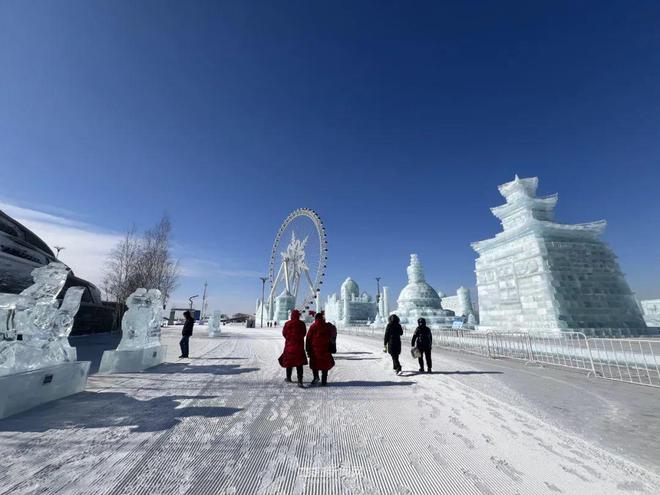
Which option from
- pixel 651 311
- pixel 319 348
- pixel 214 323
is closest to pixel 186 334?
pixel 319 348

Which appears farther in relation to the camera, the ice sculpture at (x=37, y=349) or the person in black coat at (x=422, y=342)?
the person in black coat at (x=422, y=342)

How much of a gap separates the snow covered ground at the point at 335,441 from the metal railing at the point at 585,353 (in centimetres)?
186

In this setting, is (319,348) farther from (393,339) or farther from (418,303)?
(418,303)

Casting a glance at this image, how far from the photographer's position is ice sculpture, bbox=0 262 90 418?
13.5 feet

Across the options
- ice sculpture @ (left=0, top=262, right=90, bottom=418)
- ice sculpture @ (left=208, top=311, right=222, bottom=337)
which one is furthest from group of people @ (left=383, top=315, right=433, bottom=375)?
ice sculpture @ (left=208, top=311, right=222, bottom=337)

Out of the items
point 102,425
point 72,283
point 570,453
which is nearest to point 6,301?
point 102,425

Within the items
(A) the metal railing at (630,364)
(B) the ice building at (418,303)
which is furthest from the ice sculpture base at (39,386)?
(B) the ice building at (418,303)

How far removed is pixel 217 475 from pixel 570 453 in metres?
3.53

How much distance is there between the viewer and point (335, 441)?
10.5 ft

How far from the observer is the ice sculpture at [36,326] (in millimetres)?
4277

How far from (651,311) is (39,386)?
56.1m

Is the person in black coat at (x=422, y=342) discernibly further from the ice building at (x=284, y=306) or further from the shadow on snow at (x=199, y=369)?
the ice building at (x=284, y=306)

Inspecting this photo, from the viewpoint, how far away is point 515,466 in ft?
8.79

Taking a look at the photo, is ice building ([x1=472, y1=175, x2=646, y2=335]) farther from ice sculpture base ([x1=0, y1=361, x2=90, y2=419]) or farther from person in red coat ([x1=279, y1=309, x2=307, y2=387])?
ice sculpture base ([x1=0, y1=361, x2=90, y2=419])
